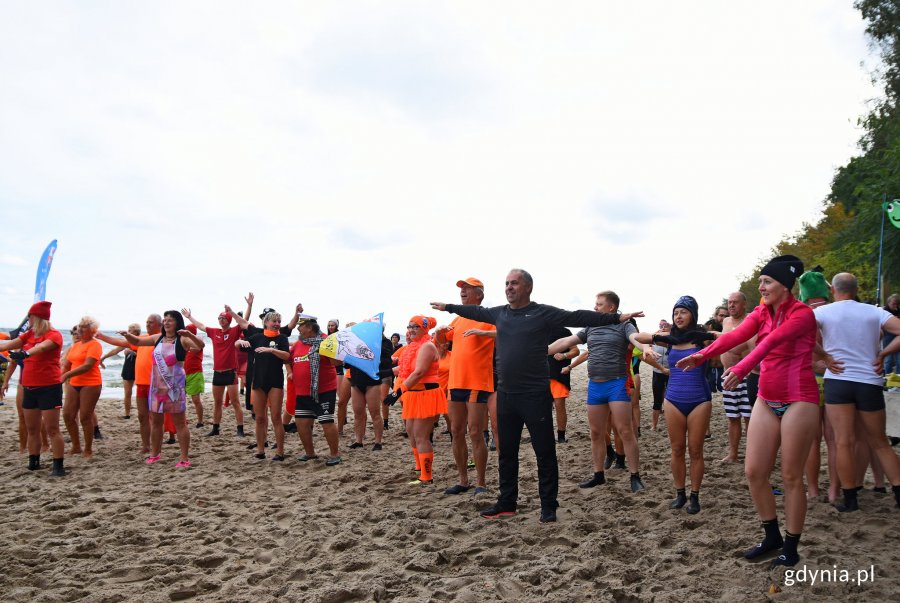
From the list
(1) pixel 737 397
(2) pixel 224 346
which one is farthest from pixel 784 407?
(2) pixel 224 346

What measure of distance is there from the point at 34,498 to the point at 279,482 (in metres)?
2.53

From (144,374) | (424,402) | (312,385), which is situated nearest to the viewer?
(424,402)

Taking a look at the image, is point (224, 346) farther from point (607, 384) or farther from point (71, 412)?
point (607, 384)

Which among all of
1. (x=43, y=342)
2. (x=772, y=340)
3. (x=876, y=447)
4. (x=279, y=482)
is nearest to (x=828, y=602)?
(x=772, y=340)

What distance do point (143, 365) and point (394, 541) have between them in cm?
614

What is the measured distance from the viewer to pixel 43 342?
24.7ft

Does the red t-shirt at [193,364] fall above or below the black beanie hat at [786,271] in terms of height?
below

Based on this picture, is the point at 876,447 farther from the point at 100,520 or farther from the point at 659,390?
the point at 100,520

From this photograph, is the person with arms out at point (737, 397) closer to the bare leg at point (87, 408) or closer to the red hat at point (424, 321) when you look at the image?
Result: the red hat at point (424, 321)

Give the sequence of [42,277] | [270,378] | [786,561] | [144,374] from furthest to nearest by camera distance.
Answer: [42,277] → [144,374] → [270,378] → [786,561]

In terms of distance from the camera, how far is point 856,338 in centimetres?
499

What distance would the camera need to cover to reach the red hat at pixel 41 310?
25.0ft

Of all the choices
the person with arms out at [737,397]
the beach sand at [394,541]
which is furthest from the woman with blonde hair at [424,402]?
the person with arms out at [737,397]

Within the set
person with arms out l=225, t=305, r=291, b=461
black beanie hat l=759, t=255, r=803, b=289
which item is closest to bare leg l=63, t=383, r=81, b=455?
person with arms out l=225, t=305, r=291, b=461
